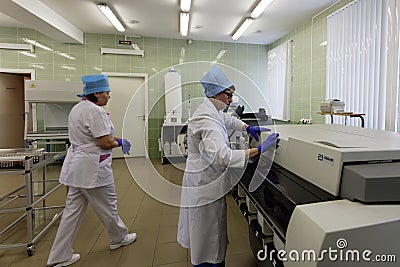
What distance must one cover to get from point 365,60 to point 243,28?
2353mm

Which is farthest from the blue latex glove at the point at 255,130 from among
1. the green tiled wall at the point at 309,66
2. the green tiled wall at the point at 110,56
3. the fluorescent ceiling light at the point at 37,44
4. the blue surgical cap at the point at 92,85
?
the fluorescent ceiling light at the point at 37,44

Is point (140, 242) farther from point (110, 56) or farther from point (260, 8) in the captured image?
point (110, 56)

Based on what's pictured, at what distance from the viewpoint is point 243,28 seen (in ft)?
15.8

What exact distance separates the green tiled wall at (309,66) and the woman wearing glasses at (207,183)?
10.5 feet

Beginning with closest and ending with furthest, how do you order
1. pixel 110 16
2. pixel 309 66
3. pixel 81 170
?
pixel 81 170
pixel 110 16
pixel 309 66

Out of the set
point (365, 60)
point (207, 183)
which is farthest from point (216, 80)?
point (365, 60)

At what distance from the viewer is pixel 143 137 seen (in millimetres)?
1441

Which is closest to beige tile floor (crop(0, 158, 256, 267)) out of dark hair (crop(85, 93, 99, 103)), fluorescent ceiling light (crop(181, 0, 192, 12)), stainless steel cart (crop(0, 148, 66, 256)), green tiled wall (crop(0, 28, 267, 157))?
stainless steel cart (crop(0, 148, 66, 256))

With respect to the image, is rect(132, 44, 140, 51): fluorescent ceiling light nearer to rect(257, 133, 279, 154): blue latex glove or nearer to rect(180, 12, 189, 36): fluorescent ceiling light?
rect(180, 12, 189, 36): fluorescent ceiling light

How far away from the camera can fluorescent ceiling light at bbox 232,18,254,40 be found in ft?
14.5

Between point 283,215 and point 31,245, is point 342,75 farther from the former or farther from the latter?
point 31,245

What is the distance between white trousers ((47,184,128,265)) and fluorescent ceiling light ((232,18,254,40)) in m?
3.67

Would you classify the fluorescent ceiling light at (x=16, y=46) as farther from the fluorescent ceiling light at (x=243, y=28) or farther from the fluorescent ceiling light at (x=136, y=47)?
the fluorescent ceiling light at (x=243, y=28)

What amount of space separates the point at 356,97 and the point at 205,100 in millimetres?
2767
